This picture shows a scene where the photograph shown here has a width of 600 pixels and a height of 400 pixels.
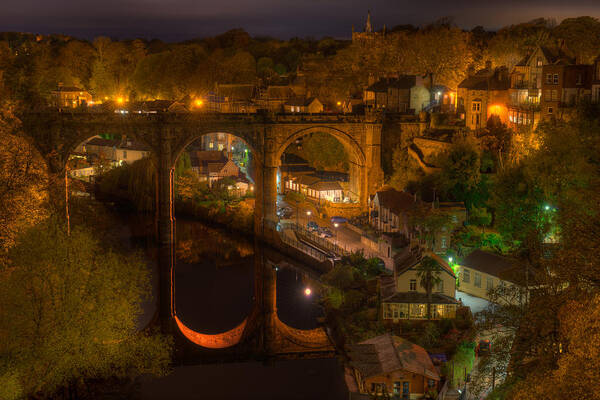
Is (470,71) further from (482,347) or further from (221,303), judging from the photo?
(482,347)

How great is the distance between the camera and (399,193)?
4512 cm

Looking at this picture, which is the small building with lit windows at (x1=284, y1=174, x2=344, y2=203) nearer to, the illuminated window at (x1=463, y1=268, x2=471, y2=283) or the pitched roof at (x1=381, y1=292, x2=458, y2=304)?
the illuminated window at (x1=463, y1=268, x2=471, y2=283)

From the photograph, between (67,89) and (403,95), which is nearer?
(403,95)

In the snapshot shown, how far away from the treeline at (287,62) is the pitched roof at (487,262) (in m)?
26.6

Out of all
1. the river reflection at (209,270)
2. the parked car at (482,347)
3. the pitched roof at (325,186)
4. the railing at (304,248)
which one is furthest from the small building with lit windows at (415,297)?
the pitched roof at (325,186)

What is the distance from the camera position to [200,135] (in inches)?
A: 1964

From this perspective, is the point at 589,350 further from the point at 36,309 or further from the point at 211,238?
the point at 211,238

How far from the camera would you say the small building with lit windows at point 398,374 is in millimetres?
23891

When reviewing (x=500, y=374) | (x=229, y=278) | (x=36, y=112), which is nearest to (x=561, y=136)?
(x=500, y=374)

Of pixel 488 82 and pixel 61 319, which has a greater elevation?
pixel 488 82

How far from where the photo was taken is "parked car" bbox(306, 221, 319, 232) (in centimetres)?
4662

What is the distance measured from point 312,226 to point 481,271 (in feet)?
55.2

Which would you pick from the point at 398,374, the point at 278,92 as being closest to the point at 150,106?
the point at 278,92

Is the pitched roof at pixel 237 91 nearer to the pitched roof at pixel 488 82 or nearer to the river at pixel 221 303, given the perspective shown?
the river at pixel 221 303
